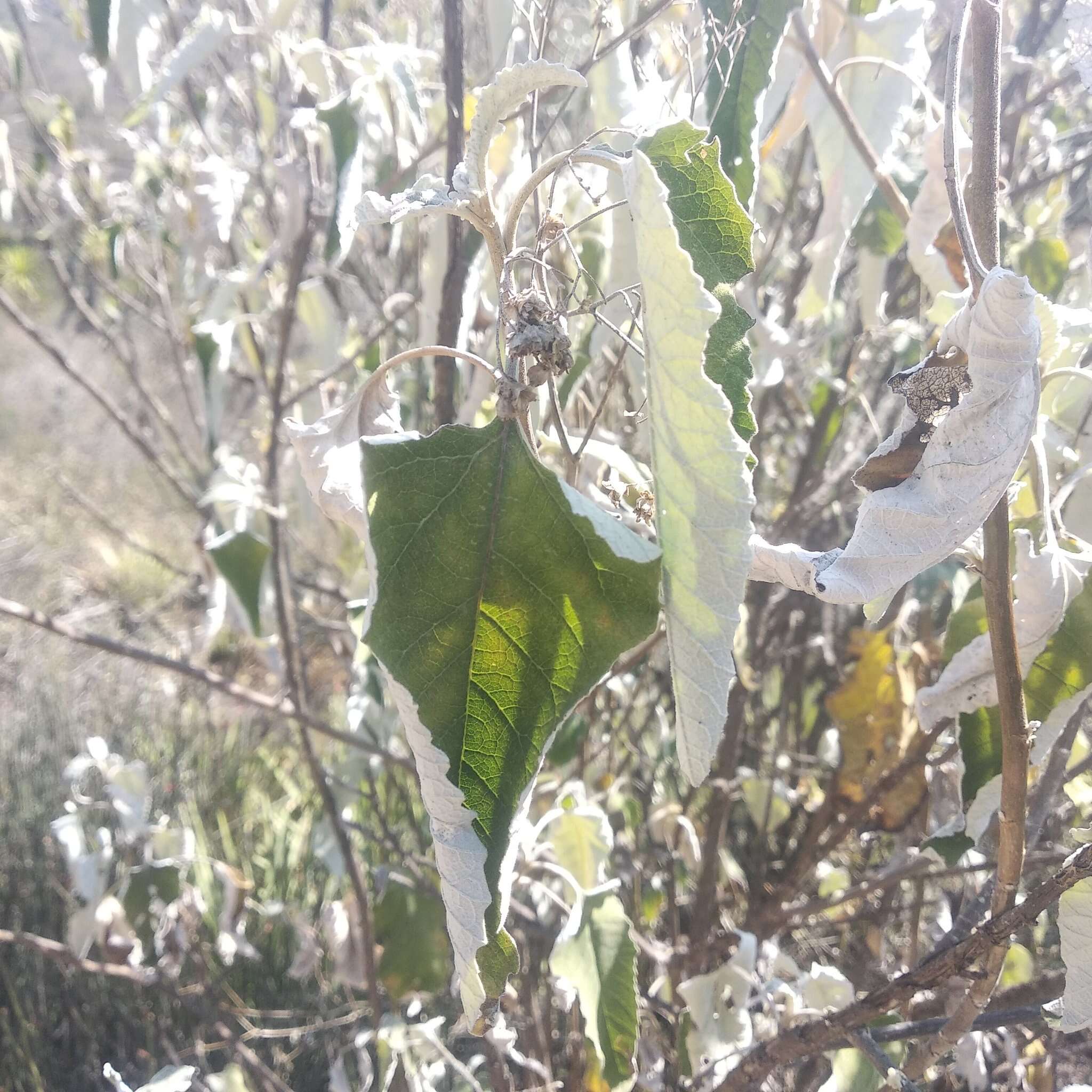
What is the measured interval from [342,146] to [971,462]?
0.57m

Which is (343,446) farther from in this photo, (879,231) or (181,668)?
(879,231)

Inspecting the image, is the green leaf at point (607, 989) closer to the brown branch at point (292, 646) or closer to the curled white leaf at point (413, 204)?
the brown branch at point (292, 646)

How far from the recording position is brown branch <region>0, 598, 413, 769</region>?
792mm

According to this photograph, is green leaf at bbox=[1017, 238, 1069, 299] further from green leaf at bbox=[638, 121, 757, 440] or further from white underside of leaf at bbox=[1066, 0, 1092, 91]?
green leaf at bbox=[638, 121, 757, 440]

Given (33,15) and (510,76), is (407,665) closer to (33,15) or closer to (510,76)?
(510,76)

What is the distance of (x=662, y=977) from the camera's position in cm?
99

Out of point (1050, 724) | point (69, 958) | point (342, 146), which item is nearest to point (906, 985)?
point (1050, 724)

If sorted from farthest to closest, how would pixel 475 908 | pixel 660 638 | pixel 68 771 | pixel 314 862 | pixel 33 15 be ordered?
pixel 314 862, pixel 33 15, pixel 68 771, pixel 660 638, pixel 475 908

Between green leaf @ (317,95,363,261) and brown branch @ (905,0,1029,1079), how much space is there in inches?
17.4

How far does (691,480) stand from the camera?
0.95 ft

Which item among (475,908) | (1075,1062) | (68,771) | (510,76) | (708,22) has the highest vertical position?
(708,22)

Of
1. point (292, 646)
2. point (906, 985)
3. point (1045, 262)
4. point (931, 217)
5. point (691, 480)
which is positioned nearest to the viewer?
point (691, 480)

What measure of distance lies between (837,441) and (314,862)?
1.32 meters

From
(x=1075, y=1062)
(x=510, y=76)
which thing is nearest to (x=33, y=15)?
(x=510, y=76)
